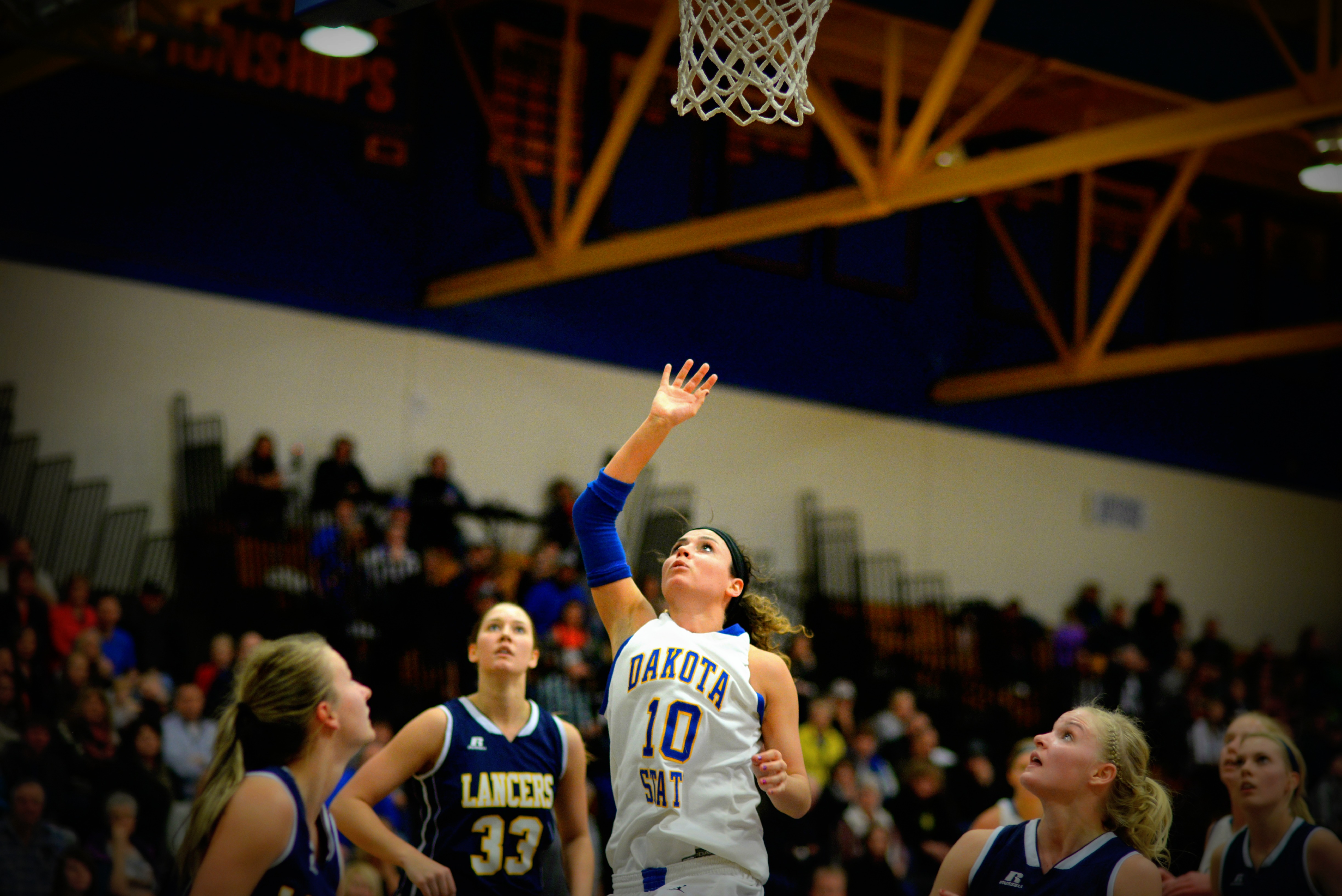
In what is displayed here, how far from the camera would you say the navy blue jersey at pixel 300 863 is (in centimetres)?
331

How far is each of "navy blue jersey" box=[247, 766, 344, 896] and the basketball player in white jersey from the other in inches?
33.8

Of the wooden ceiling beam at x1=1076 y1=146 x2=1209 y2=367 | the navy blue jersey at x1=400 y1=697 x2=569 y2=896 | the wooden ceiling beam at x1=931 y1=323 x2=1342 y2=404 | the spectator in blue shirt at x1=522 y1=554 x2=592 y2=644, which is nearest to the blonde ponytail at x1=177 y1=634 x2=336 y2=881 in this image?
the navy blue jersey at x1=400 y1=697 x2=569 y2=896

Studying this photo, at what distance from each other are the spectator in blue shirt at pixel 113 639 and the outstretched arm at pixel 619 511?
7.26m

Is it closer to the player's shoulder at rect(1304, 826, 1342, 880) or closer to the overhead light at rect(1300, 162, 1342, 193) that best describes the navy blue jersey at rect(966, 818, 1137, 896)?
the player's shoulder at rect(1304, 826, 1342, 880)

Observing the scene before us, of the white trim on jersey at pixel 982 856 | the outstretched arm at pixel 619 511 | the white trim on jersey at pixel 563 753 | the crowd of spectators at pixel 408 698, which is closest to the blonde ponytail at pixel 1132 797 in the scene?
the white trim on jersey at pixel 982 856

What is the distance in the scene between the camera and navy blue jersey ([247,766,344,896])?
130 inches

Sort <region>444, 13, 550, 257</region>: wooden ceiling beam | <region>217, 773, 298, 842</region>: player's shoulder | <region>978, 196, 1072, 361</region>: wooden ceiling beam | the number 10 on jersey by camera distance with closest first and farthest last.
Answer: <region>217, 773, 298, 842</region>: player's shoulder
the number 10 on jersey
<region>444, 13, 550, 257</region>: wooden ceiling beam
<region>978, 196, 1072, 361</region>: wooden ceiling beam

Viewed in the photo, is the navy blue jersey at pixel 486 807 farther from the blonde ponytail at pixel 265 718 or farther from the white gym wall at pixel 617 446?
the white gym wall at pixel 617 446

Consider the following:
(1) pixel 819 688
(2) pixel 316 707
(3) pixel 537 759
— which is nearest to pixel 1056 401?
(1) pixel 819 688

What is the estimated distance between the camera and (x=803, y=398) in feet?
53.2

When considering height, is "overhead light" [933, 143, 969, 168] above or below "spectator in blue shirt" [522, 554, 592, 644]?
above

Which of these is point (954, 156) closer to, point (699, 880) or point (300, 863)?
point (699, 880)

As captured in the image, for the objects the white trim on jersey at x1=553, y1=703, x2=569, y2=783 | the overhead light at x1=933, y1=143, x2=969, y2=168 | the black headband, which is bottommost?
the white trim on jersey at x1=553, y1=703, x2=569, y2=783

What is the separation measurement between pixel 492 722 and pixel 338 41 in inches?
217
